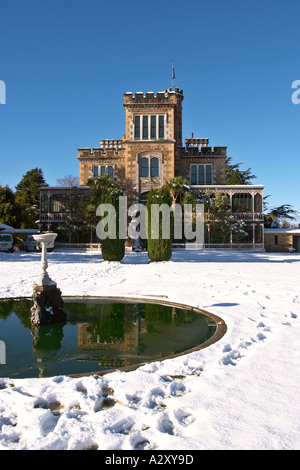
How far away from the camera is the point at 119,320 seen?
7.11 metres

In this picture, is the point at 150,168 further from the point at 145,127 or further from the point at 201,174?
the point at 201,174

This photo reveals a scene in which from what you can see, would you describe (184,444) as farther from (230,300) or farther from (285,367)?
(230,300)

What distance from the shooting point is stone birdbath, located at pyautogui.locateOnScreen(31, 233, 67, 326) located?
6.65m

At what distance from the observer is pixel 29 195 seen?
144ft

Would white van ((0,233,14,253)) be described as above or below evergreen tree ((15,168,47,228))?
below

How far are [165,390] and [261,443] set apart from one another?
117cm

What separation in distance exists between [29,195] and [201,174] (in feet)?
73.9

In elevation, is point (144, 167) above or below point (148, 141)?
below

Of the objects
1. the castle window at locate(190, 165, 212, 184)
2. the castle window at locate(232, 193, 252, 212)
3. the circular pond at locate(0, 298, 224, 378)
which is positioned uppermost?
the castle window at locate(190, 165, 212, 184)

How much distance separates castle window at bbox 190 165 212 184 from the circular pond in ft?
93.4

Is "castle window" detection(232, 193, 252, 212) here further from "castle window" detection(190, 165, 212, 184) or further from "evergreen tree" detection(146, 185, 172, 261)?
"evergreen tree" detection(146, 185, 172, 261)

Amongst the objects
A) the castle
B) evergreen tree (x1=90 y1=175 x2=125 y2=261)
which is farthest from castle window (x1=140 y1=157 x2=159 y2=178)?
evergreen tree (x1=90 y1=175 x2=125 y2=261)

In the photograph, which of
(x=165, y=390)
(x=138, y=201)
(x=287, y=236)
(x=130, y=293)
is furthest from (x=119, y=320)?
(x=287, y=236)

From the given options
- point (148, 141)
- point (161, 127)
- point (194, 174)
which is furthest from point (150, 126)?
point (194, 174)
